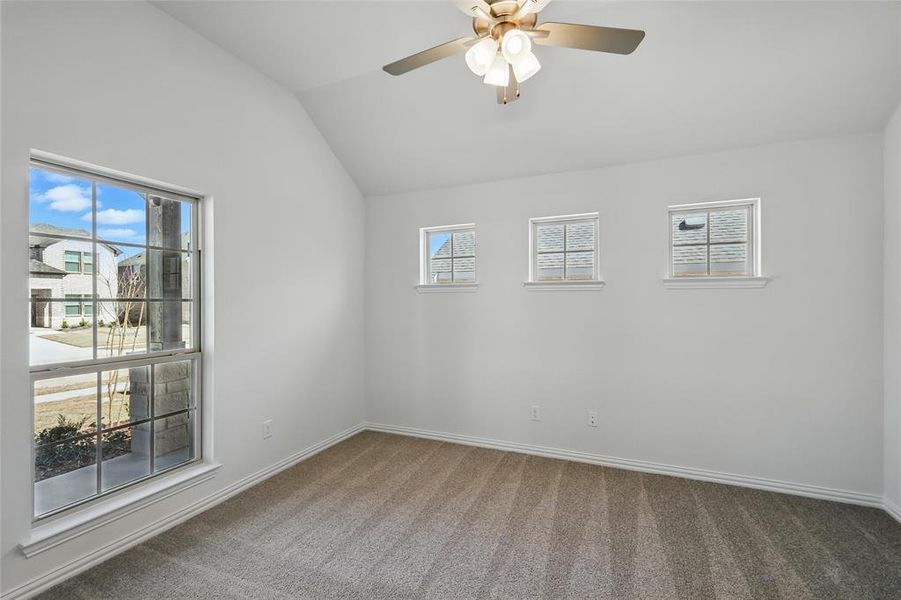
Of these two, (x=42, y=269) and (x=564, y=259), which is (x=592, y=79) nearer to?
(x=564, y=259)

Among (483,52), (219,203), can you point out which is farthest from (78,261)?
(483,52)

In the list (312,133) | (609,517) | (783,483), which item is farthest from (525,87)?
(783,483)

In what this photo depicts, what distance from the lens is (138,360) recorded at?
88.7 inches

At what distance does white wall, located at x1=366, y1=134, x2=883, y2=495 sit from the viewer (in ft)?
8.46

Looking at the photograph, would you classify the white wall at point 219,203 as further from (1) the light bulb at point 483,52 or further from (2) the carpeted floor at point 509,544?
(1) the light bulb at point 483,52

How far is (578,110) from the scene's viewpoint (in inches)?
110

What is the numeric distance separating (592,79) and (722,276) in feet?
5.38

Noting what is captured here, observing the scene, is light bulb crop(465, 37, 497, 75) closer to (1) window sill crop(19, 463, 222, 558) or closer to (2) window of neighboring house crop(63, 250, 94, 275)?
(2) window of neighboring house crop(63, 250, 94, 275)

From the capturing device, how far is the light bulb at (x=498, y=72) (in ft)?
5.61

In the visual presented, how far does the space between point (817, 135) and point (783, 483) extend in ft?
7.63

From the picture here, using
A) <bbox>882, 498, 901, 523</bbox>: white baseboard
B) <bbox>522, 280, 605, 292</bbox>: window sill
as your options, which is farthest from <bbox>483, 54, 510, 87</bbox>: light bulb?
<bbox>882, 498, 901, 523</bbox>: white baseboard

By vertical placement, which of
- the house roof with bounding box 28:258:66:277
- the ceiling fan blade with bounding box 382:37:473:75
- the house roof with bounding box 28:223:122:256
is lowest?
the house roof with bounding box 28:258:66:277

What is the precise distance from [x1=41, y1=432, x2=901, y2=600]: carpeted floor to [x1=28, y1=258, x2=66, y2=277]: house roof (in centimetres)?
144

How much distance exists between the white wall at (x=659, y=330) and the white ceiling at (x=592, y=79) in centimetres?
23
